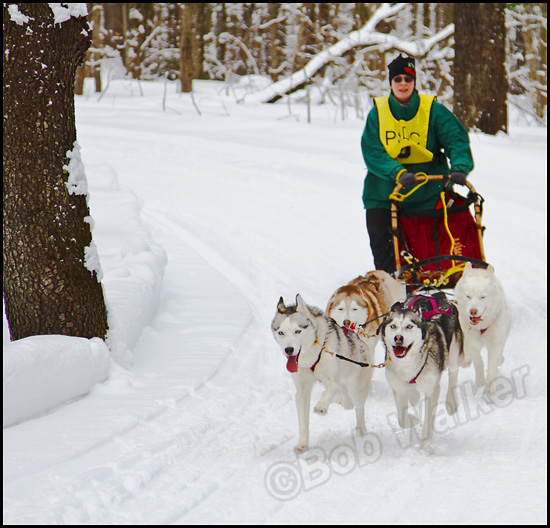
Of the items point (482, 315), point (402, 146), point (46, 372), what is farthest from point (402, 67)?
point (46, 372)

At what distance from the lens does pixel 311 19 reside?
25.2m

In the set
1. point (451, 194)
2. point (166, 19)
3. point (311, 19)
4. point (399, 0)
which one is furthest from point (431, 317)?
point (166, 19)

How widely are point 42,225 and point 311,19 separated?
72.2 feet

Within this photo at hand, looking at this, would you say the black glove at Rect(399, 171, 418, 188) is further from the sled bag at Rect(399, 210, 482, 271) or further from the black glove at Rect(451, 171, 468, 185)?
the sled bag at Rect(399, 210, 482, 271)

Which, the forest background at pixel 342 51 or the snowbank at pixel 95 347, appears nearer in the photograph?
the snowbank at pixel 95 347

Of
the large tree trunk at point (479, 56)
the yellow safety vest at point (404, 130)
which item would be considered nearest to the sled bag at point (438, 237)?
the yellow safety vest at point (404, 130)

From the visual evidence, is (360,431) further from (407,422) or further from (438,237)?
(438,237)

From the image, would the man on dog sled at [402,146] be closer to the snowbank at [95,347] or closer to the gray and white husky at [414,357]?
the gray and white husky at [414,357]

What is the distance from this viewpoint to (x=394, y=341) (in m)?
3.98

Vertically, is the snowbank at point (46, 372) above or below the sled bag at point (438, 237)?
below

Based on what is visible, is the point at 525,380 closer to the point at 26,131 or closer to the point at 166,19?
the point at 26,131

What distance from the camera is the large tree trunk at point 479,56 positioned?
41.9ft

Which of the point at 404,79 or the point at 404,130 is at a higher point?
the point at 404,79

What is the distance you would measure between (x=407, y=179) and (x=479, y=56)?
835 centimetres
